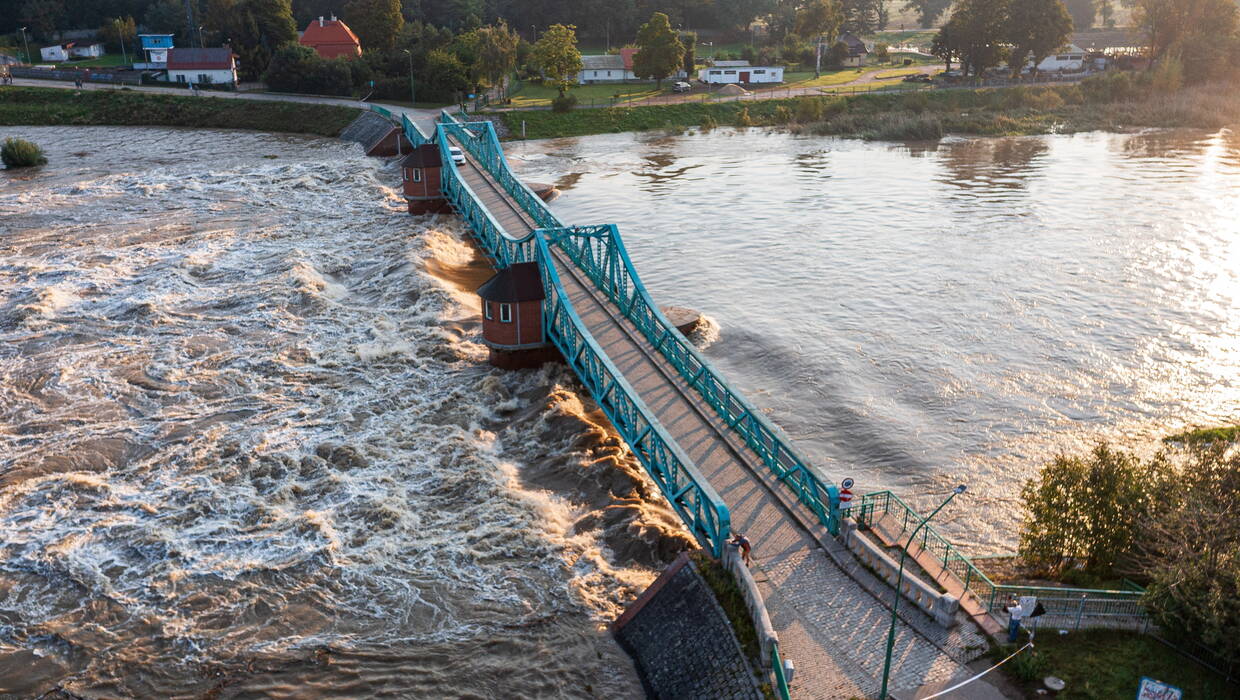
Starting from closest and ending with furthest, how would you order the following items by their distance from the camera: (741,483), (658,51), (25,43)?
(741,483) → (658,51) → (25,43)

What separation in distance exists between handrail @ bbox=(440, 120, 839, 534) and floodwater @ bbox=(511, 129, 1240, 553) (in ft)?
14.9

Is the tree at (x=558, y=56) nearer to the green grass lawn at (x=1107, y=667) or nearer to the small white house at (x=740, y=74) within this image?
the small white house at (x=740, y=74)

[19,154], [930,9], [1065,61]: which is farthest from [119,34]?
[930,9]

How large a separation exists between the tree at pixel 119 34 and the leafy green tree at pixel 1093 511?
12680 cm

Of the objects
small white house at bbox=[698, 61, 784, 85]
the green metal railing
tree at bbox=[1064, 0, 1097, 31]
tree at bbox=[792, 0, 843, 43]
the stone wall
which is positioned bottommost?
the stone wall

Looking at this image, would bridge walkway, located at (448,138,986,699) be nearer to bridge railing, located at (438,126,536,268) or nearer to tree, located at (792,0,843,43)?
bridge railing, located at (438,126,536,268)

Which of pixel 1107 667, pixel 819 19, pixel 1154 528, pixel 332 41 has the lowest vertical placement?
pixel 1107 667

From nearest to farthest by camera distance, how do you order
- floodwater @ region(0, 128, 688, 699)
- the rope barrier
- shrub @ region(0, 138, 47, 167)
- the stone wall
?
1. the rope barrier
2. the stone wall
3. floodwater @ region(0, 128, 688, 699)
4. shrub @ region(0, 138, 47, 167)

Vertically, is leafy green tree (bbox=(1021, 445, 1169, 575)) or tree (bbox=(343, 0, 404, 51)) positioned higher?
tree (bbox=(343, 0, 404, 51))

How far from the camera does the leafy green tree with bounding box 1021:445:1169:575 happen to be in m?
20.3

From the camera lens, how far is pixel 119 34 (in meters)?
121

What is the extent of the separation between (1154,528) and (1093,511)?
136cm

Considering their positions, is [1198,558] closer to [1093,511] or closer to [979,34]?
[1093,511]

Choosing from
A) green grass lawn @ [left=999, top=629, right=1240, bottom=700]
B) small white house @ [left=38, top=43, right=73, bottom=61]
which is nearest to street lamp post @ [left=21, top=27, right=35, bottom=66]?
small white house @ [left=38, top=43, right=73, bottom=61]
